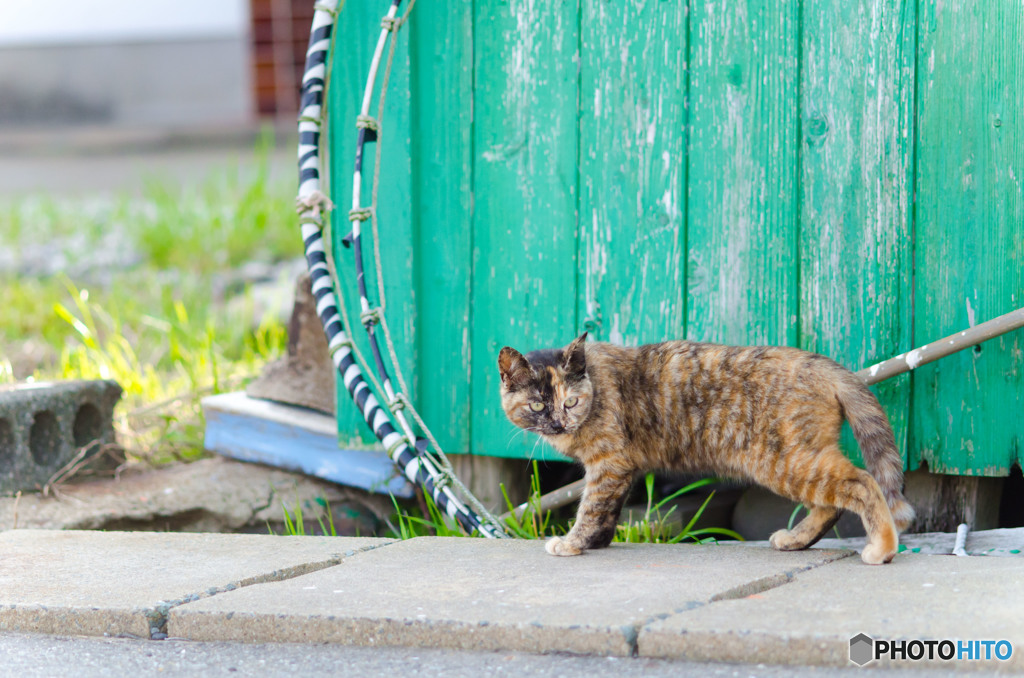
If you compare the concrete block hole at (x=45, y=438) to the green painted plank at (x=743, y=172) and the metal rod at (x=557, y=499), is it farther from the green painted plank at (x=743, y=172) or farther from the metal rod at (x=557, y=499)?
the green painted plank at (x=743, y=172)

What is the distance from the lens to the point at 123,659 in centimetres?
189

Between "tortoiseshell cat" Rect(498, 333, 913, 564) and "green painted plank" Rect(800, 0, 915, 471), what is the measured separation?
0.27 meters

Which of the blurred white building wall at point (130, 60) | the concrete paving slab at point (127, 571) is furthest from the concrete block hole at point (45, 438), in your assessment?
the blurred white building wall at point (130, 60)

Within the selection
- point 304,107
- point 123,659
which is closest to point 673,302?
point 304,107

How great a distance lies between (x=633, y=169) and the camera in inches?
109

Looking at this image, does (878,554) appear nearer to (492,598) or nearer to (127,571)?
(492,598)

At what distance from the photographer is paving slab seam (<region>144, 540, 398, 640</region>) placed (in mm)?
2008

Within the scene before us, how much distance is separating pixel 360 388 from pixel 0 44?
8333 mm

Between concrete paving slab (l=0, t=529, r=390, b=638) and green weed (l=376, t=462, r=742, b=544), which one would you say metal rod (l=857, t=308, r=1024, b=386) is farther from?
concrete paving slab (l=0, t=529, r=390, b=638)

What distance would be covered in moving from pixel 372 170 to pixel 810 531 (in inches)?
63.4

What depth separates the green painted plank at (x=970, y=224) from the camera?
2.40 metres

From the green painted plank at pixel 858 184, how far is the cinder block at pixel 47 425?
2.38 m

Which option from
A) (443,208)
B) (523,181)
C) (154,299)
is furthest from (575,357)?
(154,299)

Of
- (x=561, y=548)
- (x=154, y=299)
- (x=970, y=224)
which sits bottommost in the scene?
(x=561, y=548)
